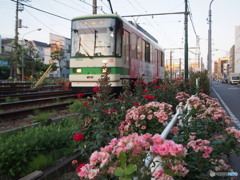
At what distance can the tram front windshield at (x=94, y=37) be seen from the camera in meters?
11.6

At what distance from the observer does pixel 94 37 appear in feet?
38.5

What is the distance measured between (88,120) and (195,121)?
1.63 metres

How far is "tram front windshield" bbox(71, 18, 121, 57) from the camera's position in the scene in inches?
456

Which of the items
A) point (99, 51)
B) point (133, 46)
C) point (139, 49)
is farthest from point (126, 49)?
point (139, 49)

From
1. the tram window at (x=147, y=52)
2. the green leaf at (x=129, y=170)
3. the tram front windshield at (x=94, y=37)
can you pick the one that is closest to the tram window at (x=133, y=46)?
the tram front windshield at (x=94, y=37)

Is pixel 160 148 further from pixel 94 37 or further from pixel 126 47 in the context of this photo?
pixel 126 47

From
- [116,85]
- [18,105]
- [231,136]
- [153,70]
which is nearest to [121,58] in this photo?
[116,85]

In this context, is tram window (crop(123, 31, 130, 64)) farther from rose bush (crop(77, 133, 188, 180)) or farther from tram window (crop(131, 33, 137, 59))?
rose bush (crop(77, 133, 188, 180))

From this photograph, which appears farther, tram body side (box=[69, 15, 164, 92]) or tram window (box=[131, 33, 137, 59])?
tram window (box=[131, 33, 137, 59])

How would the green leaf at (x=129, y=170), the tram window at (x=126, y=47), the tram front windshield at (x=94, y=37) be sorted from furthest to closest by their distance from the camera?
the tram window at (x=126, y=47)
the tram front windshield at (x=94, y=37)
the green leaf at (x=129, y=170)

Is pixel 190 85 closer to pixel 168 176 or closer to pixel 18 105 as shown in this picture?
pixel 18 105

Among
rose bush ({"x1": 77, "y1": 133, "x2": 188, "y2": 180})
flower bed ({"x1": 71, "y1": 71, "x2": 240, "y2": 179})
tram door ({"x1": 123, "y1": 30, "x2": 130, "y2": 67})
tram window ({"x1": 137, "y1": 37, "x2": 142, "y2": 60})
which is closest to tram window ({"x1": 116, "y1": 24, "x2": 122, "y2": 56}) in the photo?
tram door ({"x1": 123, "y1": 30, "x2": 130, "y2": 67})

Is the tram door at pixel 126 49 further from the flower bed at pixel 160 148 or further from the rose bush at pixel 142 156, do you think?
the rose bush at pixel 142 156

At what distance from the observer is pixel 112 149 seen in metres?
1.81
